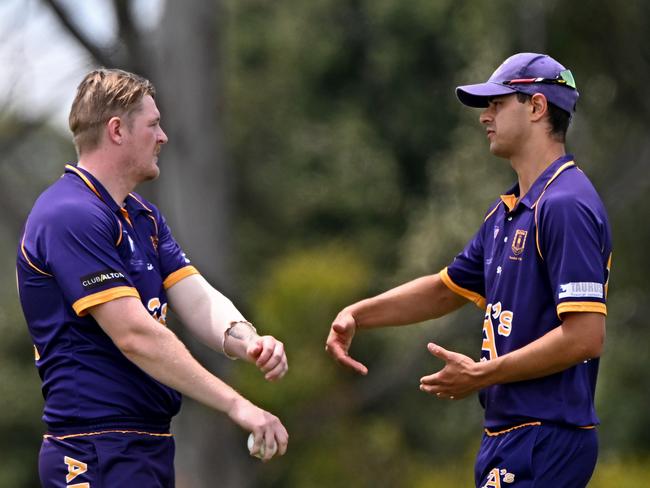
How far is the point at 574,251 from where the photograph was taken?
15.5ft

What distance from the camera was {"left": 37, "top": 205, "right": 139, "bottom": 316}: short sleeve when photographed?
4680 millimetres

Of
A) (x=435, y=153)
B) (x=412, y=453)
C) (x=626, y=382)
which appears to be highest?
(x=435, y=153)

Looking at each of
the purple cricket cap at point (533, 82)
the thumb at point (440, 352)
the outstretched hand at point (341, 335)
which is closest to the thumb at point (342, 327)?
the outstretched hand at point (341, 335)

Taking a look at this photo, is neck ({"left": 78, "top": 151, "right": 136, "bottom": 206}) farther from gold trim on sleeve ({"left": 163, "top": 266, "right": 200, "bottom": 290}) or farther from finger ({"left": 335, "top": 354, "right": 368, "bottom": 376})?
finger ({"left": 335, "top": 354, "right": 368, "bottom": 376})

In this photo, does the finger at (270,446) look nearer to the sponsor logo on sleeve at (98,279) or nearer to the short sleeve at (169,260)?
the sponsor logo on sleeve at (98,279)

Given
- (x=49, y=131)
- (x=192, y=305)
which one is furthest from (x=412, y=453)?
(x=192, y=305)

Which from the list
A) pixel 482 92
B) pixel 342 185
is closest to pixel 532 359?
pixel 482 92

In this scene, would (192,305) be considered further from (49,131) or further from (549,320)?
(49,131)

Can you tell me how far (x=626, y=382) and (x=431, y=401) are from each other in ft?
13.6

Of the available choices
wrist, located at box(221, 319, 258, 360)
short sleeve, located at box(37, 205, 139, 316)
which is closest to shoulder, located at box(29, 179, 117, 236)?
short sleeve, located at box(37, 205, 139, 316)

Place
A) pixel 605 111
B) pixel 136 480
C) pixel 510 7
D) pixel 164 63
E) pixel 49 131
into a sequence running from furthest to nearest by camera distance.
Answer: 1. pixel 49 131
2. pixel 605 111
3. pixel 510 7
4. pixel 164 63
5. pixel 136 480

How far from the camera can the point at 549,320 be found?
16.1 ft

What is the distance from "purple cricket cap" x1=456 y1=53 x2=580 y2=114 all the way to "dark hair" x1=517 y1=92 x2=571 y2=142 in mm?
17

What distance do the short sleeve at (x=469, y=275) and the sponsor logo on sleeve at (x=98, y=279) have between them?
1.69m
